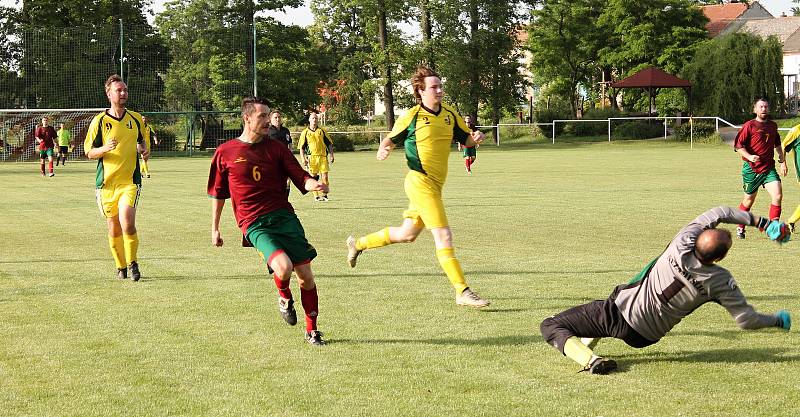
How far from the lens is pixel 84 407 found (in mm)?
5703

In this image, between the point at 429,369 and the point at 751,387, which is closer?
the point at 751,387

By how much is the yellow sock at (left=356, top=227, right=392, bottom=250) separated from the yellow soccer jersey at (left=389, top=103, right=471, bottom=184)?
0.75m

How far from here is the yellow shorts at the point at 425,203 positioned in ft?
29.8

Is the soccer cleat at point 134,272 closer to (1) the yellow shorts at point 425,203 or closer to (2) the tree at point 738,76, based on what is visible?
(1) the yellow shorts at point 425,203

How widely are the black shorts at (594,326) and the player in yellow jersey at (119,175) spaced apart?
18.3 feet

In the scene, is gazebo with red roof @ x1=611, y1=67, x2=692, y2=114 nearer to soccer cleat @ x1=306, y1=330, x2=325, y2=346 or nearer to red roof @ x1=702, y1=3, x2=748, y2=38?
soccer cleat @ x1=306, y1=330, x2=325, y2=346

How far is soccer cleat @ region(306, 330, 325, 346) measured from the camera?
727 centimetres

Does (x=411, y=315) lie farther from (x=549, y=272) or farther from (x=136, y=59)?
(x=136, y=59)

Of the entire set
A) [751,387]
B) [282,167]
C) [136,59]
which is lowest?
[751,387]

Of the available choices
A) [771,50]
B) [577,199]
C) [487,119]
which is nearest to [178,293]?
[577,199]

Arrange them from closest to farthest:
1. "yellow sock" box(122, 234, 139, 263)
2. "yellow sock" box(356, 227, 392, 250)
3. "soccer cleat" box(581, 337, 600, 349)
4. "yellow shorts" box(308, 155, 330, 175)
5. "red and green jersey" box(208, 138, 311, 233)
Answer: "soccer cleat" box(581, 337, 600, 349) → "red and green jersey" box(208, 138, 311, 233) → "yellow sock" box(356, 227, 392, 250) → "yellow sock" box(122, 234, 139, 263) → "yellow shorts" box(308, 155, 330, 175)

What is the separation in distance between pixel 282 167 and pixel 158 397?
85.6 inches

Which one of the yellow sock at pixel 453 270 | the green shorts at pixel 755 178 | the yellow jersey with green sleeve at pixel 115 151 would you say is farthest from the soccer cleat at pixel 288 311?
the green shorts at pixel 755 178

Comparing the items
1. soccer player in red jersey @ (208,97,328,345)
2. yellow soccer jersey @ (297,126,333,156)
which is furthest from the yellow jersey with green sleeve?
yellow soccer jersey @ (297,126,333,156)
